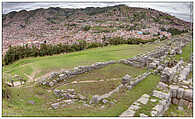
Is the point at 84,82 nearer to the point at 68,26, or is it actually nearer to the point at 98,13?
the point at 68,26

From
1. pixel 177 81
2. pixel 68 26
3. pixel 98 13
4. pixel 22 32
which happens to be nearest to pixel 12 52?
pixel 177 81

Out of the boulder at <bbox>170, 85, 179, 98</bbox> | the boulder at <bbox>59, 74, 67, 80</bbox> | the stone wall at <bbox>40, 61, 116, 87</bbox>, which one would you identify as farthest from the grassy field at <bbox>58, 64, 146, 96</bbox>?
the boulder at <bbox>170, 85, 179, 98</bbox>

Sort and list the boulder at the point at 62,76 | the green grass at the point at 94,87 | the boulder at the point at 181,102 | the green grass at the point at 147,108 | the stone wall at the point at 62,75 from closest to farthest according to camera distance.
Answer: the green grass at the point at 147,108
the boulder at the point at 181,102
the green grass at the point at 94,87
the stone wall at the point at 62,75
the boulder at the point at 62,76

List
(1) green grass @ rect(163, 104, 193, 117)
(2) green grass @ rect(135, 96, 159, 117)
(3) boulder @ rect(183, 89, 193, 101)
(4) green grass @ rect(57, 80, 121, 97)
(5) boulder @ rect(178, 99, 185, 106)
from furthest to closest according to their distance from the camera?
(4) green grass @ rect(57, 80, 121, 97) < (5) boulder @ rect(178, 99, 185, 106) < (3) boulder @ rect(183, 89, 193, 101) < (1) green grass @ rect(163, 104, 193, 117) < (2) green grass @ rect(135, 96, 159, 117)

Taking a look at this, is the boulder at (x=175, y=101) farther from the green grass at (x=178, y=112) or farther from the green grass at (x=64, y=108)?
the green grass at (x=64, y=108)

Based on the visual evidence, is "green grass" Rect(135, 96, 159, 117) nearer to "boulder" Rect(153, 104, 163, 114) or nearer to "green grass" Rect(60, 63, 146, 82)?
"boulder" Rect(153, 104, 163, 114)

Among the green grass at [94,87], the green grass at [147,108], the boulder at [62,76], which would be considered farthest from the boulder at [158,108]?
the boulder at [62,76]

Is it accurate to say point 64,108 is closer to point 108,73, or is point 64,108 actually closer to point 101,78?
point 101,78

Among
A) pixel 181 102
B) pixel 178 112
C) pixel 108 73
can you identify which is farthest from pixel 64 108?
pixel 108 73

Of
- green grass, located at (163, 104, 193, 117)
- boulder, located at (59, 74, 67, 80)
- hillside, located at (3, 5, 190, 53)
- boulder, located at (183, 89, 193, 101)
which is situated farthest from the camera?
hillside, located at (3, 5, 190, 53)
